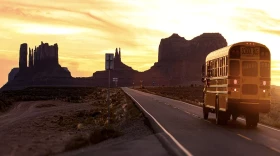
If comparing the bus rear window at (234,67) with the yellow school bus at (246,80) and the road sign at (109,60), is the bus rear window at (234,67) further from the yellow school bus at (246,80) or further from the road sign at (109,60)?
the road sign at (109,60)

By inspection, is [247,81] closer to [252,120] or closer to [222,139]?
[252,120]

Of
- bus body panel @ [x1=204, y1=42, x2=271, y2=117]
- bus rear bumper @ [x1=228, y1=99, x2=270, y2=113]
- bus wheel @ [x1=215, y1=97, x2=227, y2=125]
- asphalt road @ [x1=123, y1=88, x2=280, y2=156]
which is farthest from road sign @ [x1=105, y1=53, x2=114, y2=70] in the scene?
bus rear bumper @ [x1=228, y1=99, x2=270, y2=113]

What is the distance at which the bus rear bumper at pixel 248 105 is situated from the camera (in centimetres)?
2214

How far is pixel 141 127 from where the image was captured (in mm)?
22594

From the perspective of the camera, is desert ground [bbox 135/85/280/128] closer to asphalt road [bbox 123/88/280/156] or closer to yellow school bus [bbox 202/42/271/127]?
yellow school bus [bbox 202/42/271/127]

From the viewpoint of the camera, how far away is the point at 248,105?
22297 millimetres

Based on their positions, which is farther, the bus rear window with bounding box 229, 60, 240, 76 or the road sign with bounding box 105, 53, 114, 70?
the road sign with bounding box 105, 53, 114, 70

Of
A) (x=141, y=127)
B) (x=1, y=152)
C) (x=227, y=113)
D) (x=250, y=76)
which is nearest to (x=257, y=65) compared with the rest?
(x=250, y=76)

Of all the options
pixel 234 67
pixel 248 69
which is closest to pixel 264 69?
pixel 248 69

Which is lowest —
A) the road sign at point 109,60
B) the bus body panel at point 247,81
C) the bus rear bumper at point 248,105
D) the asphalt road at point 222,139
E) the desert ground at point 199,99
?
the asphalt road at point 222,139

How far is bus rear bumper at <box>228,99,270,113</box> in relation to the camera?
22141 millimetres

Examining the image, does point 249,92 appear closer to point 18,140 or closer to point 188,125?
point 188,125

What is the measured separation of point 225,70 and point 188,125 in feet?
11.7

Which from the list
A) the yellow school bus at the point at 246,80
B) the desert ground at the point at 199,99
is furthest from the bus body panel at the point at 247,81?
the desert ground at the point at 199,99
